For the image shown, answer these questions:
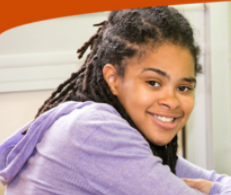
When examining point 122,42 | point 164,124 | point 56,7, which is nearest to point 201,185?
point 164,124

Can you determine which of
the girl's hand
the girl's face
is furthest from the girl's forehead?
the girl's hand

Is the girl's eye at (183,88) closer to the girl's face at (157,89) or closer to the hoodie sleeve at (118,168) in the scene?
the girl's face at (157,89)

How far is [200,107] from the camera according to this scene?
0.84m

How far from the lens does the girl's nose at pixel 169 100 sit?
0.43m

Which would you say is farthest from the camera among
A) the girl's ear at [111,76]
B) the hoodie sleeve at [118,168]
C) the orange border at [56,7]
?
the girl's ear at [111,76]

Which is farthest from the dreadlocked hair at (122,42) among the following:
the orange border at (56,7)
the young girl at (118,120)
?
the orange border at (56,7)

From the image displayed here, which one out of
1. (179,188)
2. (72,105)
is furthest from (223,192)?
(72,105)

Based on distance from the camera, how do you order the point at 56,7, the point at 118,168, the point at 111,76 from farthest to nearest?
the point at 111,76
the point at 118,168
the point at 56,7

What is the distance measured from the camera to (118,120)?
41 cm

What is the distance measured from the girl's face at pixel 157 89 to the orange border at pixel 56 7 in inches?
11.5

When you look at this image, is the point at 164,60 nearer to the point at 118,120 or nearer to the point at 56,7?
the point at 118,120

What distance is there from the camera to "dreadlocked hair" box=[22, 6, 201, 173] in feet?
1.47

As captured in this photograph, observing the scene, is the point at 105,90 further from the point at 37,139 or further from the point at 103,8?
the point at 103,8

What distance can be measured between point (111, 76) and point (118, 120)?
9cm
